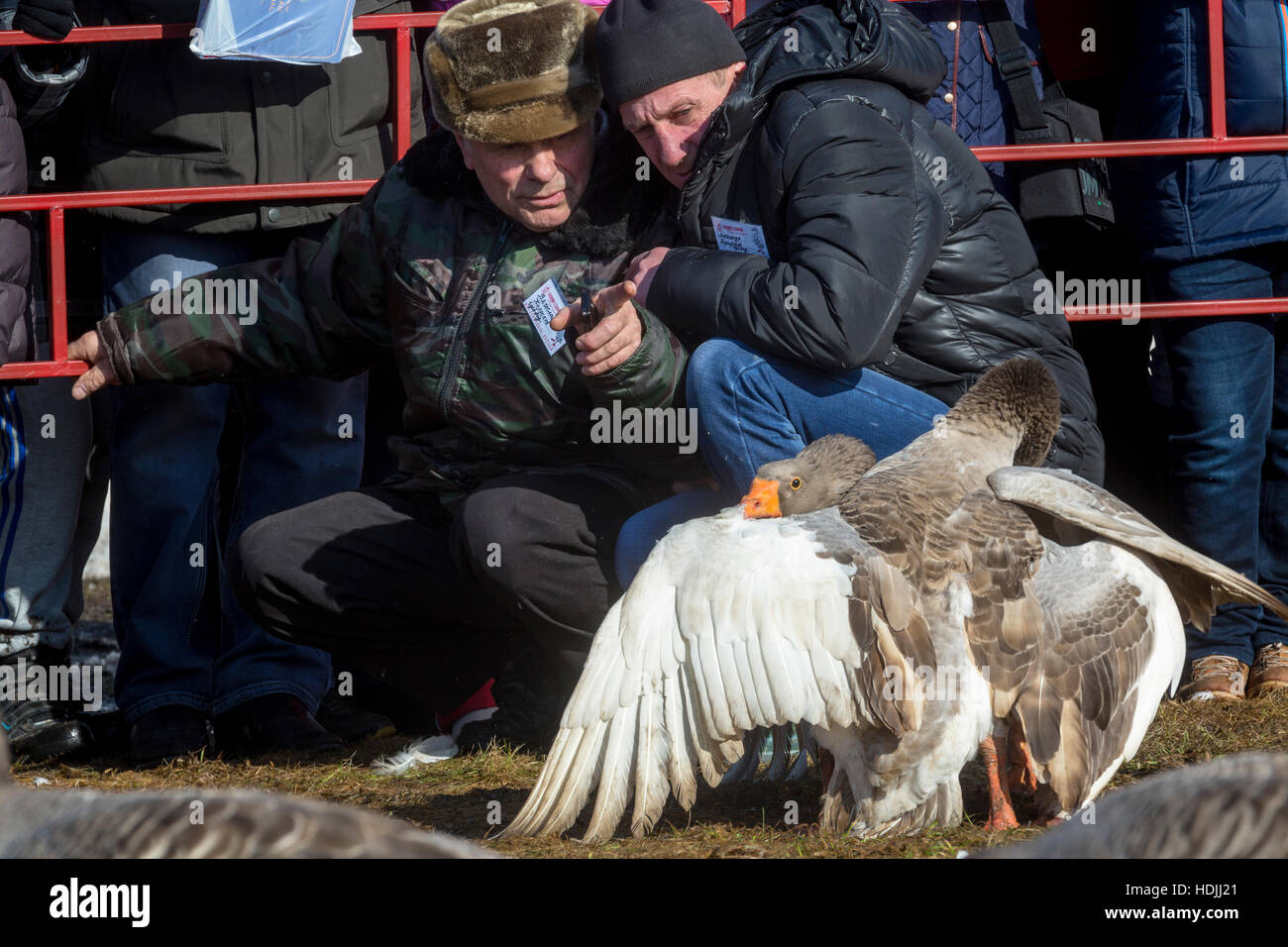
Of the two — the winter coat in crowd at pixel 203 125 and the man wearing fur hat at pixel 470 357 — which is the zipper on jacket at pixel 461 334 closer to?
the man wearing fur hat at pixel 470 357

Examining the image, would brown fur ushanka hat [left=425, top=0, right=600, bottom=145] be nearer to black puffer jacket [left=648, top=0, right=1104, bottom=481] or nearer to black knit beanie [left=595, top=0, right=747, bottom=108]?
black knit beanie [left=595, top=0, right=747, bottom=108]

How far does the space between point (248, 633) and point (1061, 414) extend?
2629 mm

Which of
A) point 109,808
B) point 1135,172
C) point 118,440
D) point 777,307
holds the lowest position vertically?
point 109,808

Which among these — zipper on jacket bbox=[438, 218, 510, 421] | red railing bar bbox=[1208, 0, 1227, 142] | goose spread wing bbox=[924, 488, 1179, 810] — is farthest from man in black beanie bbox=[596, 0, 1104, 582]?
red railing bar bbox=[1208, 0, 1227, 142]

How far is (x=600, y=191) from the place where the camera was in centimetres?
431

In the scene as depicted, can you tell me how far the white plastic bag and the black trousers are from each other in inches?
52.2

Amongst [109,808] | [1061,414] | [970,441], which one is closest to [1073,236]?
[1061,414]

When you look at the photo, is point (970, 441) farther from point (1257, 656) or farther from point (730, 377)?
point (1257, 656)

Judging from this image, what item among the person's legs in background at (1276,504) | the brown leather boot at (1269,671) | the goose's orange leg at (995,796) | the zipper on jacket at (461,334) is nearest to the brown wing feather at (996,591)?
the goose's orange leg at (995,796)

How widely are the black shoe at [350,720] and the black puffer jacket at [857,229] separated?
1.77 meters

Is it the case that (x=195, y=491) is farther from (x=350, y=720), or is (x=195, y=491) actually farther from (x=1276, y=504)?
(x=1276, y=504)

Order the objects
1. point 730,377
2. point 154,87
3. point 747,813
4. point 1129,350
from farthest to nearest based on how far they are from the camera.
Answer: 1. point 1129,350
2. point 154,87
3. point 730,377
4. point 747,813

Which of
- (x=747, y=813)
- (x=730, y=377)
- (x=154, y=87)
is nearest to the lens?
(x=747, y=813)

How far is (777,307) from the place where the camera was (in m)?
3.76
